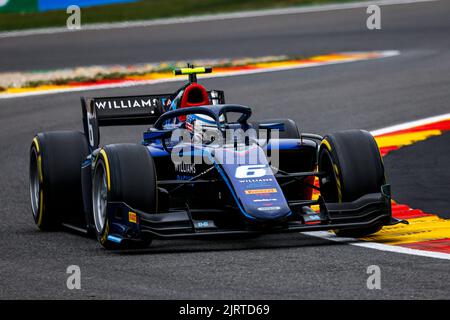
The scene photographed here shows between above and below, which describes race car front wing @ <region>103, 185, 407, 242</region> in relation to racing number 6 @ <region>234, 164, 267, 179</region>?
below

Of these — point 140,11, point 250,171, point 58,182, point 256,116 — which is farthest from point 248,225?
Result: point 140,11

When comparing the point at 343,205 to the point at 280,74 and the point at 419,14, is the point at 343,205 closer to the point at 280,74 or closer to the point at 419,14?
the point at 280,74

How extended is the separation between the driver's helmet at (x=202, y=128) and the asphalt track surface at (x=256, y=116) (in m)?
0.96

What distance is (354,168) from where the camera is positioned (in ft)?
31.8

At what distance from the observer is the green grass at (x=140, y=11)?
30297mm

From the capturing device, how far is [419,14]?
29406mm

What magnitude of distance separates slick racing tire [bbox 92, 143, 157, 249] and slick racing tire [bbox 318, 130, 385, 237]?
4.88 ft

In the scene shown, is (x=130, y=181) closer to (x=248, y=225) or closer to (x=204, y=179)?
(x=204, y=179)

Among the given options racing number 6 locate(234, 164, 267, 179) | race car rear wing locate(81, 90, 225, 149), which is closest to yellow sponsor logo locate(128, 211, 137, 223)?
racing number 6 locate(234, 164, 267, 179)

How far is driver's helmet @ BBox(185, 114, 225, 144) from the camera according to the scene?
407 inches

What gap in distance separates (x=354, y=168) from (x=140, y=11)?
22.6 meters

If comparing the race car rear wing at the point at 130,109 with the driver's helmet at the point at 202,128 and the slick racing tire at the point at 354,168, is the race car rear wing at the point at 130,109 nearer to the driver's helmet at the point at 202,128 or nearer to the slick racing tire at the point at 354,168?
the driver's helmet at the point at 202,128

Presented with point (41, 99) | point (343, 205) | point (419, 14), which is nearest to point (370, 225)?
point (343, 205)

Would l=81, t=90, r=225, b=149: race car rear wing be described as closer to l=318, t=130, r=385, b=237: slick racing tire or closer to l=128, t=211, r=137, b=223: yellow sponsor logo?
l=318, t=130, r=385, b=237: slick racing tire
